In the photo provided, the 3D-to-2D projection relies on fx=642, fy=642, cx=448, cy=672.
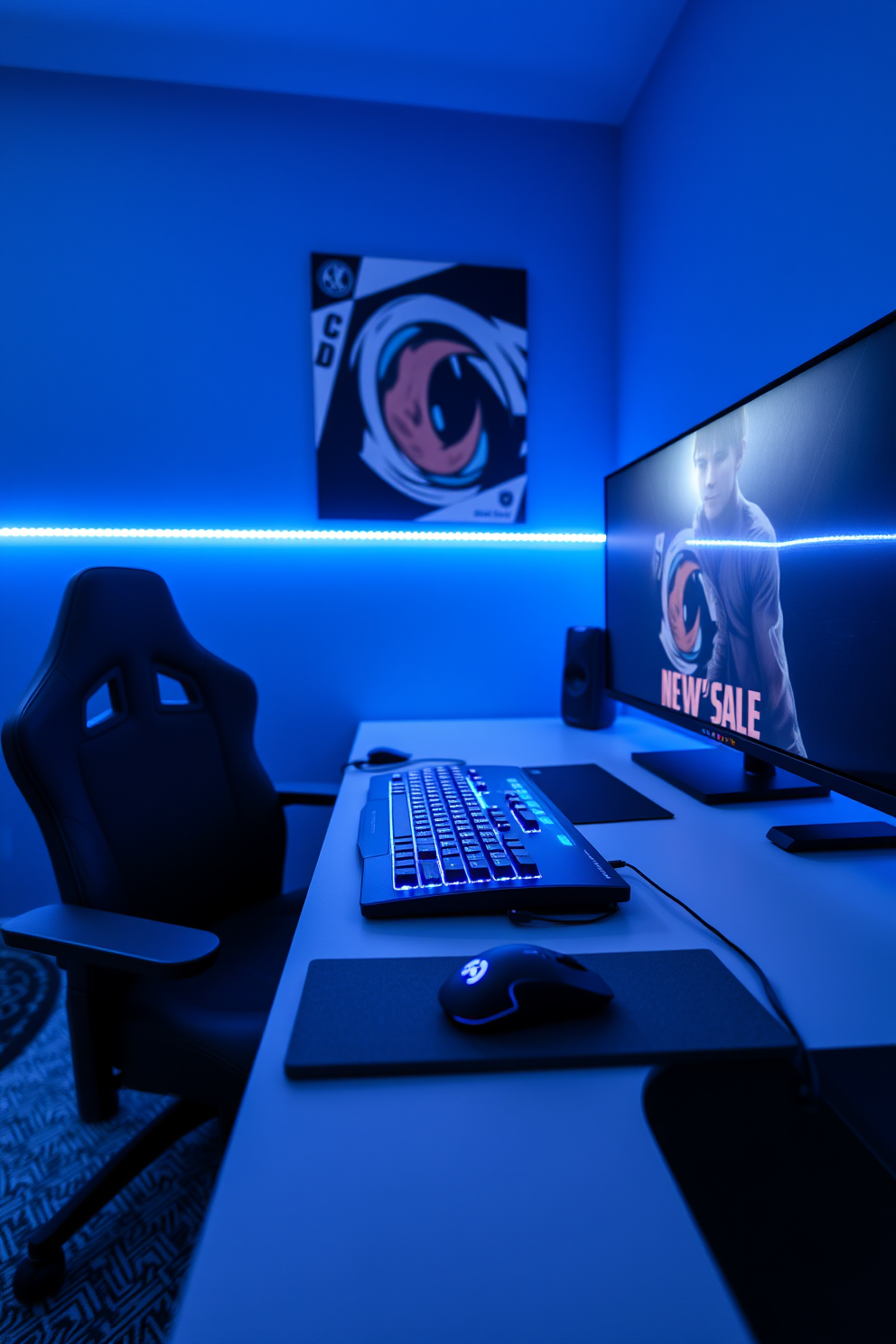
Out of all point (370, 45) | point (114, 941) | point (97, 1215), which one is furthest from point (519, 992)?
point (370, 45)

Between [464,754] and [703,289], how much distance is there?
3.93ft

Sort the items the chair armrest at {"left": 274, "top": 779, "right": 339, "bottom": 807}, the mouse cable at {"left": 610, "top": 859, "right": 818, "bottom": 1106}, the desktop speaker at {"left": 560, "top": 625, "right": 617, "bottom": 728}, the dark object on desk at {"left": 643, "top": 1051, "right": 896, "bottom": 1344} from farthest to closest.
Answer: the desktop speaker at {"left": 560, "top": 625, "right": 617, "bottom": 728} → the chair armrest at {"left": 274, "top": 779, "right": 339, "bottom": 807} → the dark object on desk at {"left": 643, "top": 1051, "right": 896, "bottom": 1344} → the mouse cable at {"left": 610, "top": 859, "right": 818, "bottom": 1106}

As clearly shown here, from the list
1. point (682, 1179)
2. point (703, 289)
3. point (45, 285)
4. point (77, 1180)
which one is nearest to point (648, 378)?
point (703, 289)

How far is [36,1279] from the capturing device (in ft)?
3.02

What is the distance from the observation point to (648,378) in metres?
1.75

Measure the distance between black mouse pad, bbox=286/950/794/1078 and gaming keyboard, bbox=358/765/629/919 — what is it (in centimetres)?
10

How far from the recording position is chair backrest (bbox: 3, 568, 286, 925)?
2.86 feet

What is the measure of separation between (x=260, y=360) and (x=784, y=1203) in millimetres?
2052

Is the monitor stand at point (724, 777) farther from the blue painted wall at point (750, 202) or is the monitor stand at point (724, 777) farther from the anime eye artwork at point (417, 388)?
the anime eye artwork at point (417, 388)

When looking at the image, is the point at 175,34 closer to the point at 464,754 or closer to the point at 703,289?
the point at 703,289

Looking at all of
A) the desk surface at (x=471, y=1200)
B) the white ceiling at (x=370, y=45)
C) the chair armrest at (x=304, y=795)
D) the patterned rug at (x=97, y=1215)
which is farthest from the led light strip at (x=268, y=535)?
the desk surface at (x=471, y=1200)

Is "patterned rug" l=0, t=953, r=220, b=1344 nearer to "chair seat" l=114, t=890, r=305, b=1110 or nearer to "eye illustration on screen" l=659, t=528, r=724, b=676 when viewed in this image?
"chair seat" l=114, t=890, r=305, b=1110

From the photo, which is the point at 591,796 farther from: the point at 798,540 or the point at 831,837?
the point at 798,540

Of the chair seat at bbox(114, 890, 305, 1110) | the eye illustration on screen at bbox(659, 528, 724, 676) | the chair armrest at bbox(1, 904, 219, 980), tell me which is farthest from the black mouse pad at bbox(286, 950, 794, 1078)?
the eye illustration on screen at bbox(659, 528, 724, 676)
